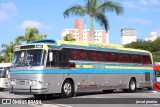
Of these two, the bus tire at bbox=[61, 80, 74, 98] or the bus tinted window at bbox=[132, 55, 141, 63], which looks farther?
the bus tinted window at bbox=[132, 55, 141, 63]

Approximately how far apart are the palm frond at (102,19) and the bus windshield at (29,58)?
1631cm

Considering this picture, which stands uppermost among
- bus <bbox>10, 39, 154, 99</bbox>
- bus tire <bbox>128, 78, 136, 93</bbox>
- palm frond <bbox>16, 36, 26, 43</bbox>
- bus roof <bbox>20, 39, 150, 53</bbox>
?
palm frond <bbox>16, 36, 26, 43</bbox>

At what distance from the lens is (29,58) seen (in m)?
18.9

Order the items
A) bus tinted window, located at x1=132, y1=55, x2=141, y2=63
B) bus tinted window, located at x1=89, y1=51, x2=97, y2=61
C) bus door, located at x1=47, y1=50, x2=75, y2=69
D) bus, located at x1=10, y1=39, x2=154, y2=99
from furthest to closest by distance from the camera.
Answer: bus tinted window, located at x1=132, y1=55, x2=141, y2=63
bus tinted window, located at x1=89, y1=51, x2=97, y2=61
bus door, located at x1=47, y1=50, x2=75, y2=69
bus, located at x1=10, y1=39, x2=154, y2=99

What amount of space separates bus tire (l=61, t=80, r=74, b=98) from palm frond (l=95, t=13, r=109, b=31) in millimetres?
15286

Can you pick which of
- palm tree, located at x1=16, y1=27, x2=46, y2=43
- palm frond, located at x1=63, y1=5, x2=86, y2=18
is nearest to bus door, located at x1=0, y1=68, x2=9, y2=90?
palm frond, located at x1=63, y1=5, x2=86, y2=18

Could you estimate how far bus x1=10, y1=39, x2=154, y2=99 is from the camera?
60.4 feet

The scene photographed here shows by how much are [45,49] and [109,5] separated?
56.0 feet

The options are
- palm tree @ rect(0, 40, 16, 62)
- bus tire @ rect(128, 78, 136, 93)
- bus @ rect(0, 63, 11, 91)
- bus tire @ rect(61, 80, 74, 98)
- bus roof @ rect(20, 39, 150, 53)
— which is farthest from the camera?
palm tree @ rect(0, 40, 16, 62)

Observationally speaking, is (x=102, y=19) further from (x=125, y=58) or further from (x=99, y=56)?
(x=99, y=56)

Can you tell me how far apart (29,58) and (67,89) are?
282 cm

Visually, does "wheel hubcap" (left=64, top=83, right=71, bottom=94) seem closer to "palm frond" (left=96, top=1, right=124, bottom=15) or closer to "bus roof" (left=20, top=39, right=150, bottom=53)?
"bus roof" (left=20, top=39, right=150, bottom=53)

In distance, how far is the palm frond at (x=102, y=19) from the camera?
3466 cm

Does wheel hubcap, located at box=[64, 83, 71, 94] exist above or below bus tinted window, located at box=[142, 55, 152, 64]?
below
